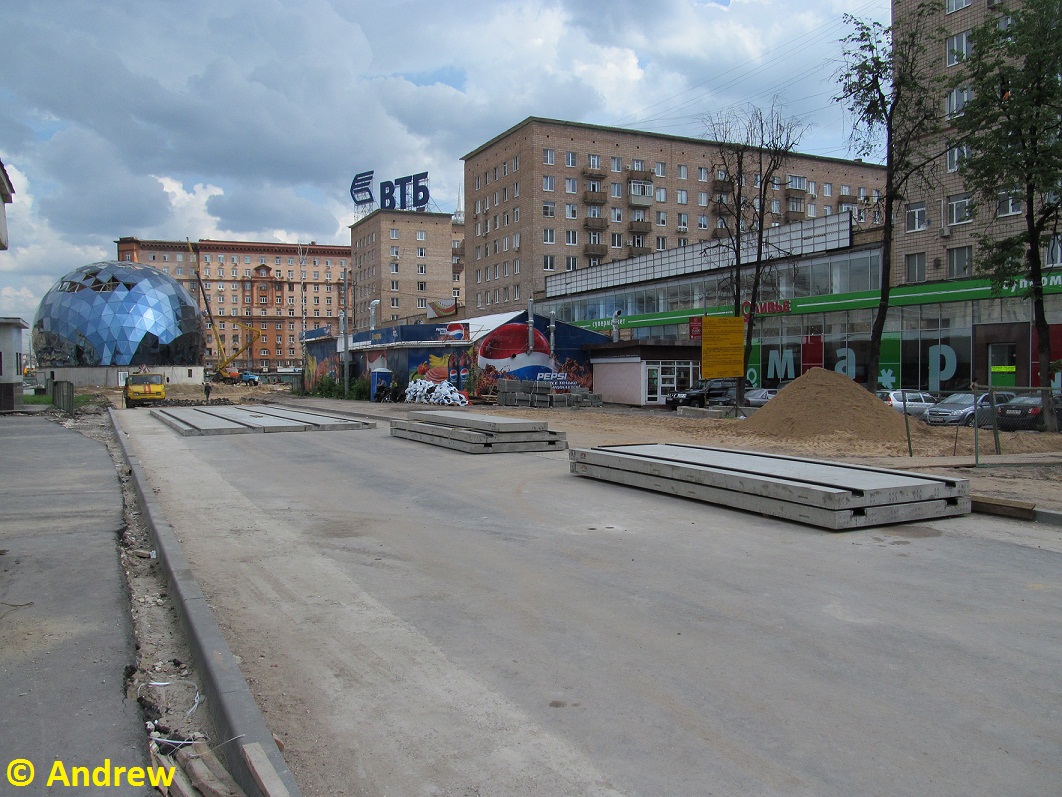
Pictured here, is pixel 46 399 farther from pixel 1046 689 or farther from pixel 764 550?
pixel 1046 689

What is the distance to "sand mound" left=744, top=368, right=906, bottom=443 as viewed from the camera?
19766mm

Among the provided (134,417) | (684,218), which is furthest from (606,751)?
(684,218)

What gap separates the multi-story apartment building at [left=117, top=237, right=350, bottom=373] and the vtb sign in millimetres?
44338

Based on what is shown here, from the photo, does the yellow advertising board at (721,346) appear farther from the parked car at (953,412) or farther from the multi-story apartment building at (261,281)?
the multi-story apartment building at (261,281)

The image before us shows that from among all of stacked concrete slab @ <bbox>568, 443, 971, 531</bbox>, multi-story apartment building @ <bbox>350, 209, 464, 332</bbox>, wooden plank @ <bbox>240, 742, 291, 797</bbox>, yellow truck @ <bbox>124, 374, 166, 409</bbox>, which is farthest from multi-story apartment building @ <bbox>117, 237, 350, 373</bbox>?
wooden plank @ <bbox>240, 742, 291, 797</bbox>

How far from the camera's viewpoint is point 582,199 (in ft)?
239

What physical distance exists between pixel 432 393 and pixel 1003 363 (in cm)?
2834

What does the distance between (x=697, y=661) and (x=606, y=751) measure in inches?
53.1

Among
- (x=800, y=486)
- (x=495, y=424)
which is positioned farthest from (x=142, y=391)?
(x=800, y=486)

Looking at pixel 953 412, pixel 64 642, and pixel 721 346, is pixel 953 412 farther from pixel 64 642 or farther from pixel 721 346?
pixel 64 642

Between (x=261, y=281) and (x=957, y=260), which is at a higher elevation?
(x=261, y=281)

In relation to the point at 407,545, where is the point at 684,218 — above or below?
above

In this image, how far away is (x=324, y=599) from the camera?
20.0ft

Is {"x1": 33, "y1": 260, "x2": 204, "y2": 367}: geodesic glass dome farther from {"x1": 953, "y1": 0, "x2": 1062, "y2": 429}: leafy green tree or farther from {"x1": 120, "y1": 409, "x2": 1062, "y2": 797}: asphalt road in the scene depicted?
{"x1": 120, "y1": 409, "x2": 1062, "y2": 797}: asphalt road
